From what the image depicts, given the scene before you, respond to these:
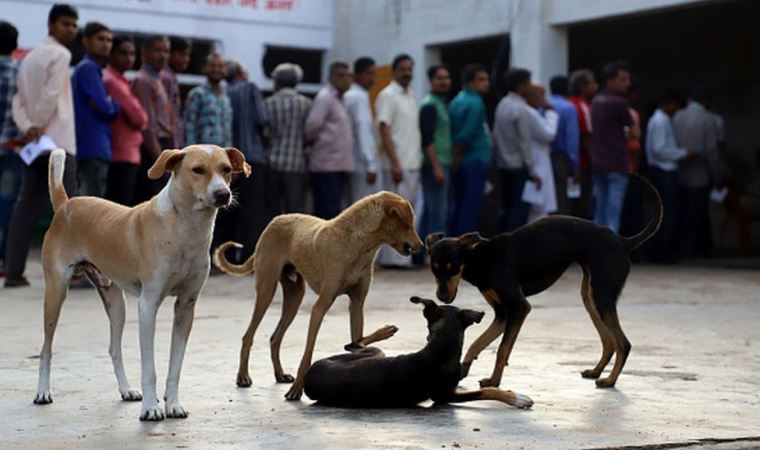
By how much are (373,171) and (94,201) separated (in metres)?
→ 7.44

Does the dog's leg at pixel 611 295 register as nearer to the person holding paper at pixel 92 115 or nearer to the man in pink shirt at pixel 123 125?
the person holding paper at pixel 92 115

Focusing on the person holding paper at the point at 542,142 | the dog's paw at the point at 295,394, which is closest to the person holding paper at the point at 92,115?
the person holding paper at the point at 542,142

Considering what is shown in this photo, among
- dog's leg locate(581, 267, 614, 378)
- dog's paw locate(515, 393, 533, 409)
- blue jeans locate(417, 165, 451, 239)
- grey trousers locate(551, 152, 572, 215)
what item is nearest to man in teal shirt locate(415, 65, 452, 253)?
blue jeans locate(417, 165, 451, 239)

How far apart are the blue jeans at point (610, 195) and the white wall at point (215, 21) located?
5982mm

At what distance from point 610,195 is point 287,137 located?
3.39m

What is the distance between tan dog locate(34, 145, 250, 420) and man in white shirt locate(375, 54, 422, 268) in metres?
7.45

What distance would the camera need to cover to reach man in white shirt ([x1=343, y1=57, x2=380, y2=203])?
13240mm

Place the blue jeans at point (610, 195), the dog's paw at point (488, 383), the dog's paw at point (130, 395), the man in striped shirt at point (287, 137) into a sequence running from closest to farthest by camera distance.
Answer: the dog's paw at point (130, 395) → the dog's paw at point (488, 383) → the man in striped shirt at point (287, 137) → the blue jeans at point (610, 195)

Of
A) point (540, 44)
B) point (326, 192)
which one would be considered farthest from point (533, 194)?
point (540, 44)

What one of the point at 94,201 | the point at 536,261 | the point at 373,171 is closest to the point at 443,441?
the point at 536,261

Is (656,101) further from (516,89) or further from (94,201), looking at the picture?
(94,201)

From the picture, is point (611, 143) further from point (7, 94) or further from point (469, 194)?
point (7, 94)

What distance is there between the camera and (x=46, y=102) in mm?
10188

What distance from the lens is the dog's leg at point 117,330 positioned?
5.79 meters
